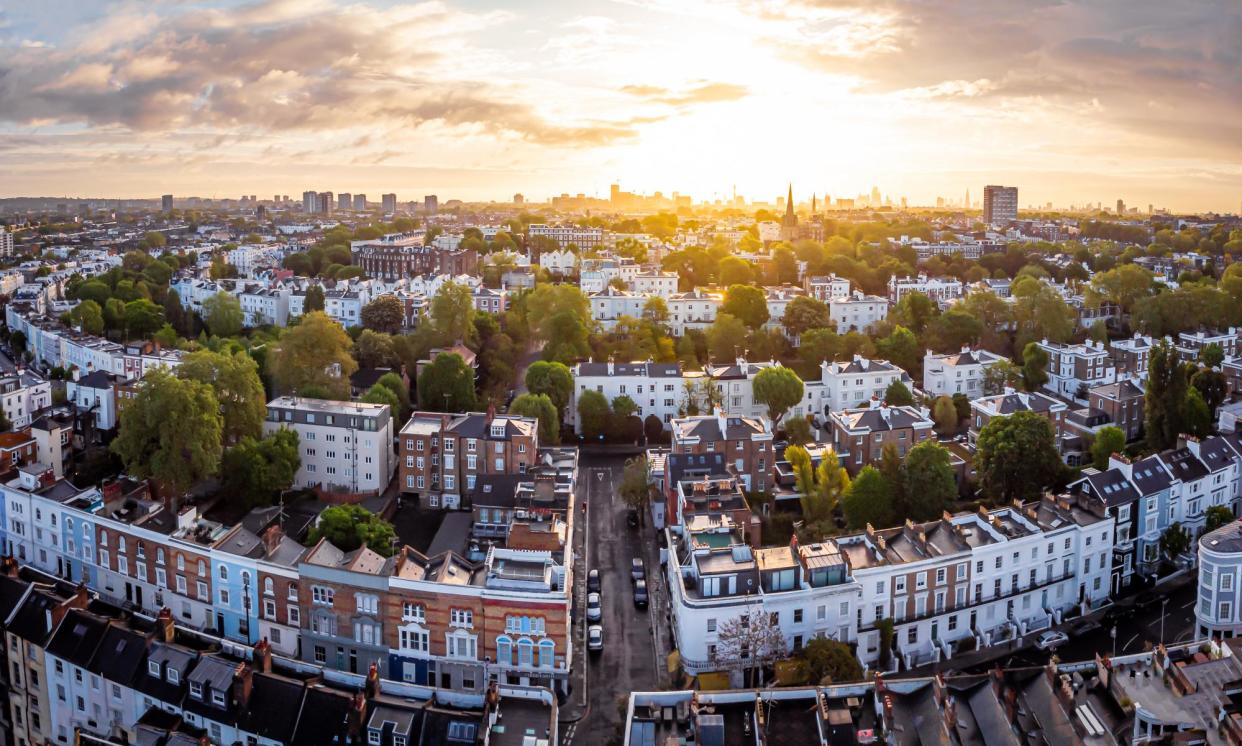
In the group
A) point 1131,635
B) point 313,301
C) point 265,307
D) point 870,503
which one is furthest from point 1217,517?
point 265,307

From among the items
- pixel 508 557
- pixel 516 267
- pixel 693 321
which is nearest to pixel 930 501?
pixel 508 557

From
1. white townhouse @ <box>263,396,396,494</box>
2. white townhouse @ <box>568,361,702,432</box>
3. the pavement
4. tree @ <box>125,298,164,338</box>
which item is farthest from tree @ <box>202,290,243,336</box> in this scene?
A: the pavement

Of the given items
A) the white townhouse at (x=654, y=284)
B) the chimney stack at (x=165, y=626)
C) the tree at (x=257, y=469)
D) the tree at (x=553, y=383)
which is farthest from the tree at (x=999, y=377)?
the chimney stack at (x=165, y=626)

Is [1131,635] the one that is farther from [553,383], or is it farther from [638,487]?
[553,383]

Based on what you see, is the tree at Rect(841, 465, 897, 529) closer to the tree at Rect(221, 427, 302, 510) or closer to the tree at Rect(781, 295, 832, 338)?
the tree at Rect(221, 427, 302, 510)

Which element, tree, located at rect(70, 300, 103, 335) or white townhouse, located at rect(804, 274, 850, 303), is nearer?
tree, located at rect(70, 300, 103, 335)

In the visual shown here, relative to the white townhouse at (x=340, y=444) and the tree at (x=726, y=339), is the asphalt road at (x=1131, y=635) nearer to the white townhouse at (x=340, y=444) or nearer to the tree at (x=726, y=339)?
the white townhouse at (x=340, y=444)
